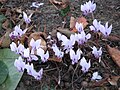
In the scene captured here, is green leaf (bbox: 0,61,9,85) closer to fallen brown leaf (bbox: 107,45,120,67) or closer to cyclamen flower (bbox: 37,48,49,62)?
cyclamen flower (bbox: 37,48,49,62)

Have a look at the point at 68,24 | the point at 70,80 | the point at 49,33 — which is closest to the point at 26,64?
the point at 70,80

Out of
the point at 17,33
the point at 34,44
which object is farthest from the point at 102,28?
the point at 17,33

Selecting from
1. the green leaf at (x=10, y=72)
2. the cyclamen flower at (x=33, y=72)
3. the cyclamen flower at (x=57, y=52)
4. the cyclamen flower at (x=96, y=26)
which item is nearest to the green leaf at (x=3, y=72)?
the green leaf at (x=10, y=72)

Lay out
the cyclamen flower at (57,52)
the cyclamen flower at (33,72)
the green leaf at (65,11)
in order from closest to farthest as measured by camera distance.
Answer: the cyclamen flower at (33,72) < the cyclamen flower at (57,52) < the green leaf at (65,11)

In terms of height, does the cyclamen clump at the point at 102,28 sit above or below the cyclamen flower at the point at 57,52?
above

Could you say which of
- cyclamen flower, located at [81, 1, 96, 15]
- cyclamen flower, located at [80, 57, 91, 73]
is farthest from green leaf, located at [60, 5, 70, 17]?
cyclamen flower, located at [80, 57, 91, 73]

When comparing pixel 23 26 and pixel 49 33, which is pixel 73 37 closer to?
pixel 49 33

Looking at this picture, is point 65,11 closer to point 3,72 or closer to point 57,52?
point 57,52

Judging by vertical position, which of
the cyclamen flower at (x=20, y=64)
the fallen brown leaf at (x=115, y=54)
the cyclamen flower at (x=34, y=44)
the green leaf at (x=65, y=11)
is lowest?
the fallen brown leaf at (x=115, y=54)

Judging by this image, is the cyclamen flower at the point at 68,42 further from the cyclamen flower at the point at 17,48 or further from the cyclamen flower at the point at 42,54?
the cyclamen flower at the point at 17,48
